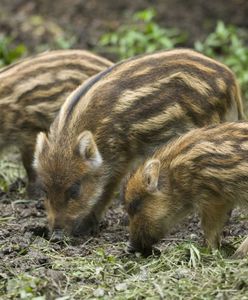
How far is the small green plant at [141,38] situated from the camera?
36.7 feet

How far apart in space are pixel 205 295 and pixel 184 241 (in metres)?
1.28

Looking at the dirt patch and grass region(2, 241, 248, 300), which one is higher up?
grass region(2, 241, 248, 300)

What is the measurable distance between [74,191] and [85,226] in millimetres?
343

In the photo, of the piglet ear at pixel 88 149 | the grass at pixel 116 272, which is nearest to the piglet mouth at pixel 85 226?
the grass at pixel 116 272

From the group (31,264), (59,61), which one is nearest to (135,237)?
(31,264)

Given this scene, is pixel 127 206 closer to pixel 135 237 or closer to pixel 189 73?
pixel 135 237

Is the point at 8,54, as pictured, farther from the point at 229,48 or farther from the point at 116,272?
the point at 116,272

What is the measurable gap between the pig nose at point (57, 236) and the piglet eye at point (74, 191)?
306 mm

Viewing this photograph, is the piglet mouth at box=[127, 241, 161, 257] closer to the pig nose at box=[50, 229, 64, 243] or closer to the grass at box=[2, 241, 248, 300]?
the grass at box=[2, 241, 248, 300]

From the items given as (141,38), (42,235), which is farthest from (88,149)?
(141,38)

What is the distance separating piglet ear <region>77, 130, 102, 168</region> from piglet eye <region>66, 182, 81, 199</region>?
0.22 metres

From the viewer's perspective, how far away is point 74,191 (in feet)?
24.4

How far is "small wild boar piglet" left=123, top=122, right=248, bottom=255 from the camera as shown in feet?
21.5

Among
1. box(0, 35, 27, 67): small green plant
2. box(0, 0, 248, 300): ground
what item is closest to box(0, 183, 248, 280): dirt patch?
box(0, 0, 248, 300): ground
